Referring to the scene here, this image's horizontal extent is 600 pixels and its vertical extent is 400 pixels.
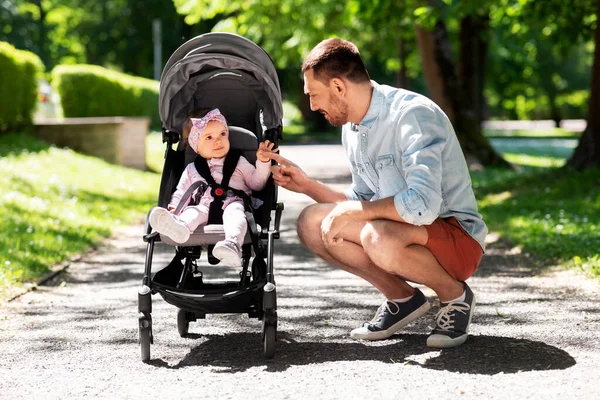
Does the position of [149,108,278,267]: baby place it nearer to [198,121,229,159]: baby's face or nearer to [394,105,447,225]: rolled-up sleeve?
[198,121,229,159]: baby's face

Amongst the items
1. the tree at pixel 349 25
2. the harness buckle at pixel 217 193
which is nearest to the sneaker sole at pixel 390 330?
the harness buckle at pixel 217 193

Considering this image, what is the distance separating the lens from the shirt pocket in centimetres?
526

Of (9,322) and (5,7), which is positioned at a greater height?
(5,7)

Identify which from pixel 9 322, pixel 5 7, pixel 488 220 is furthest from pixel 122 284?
pixel 5 7

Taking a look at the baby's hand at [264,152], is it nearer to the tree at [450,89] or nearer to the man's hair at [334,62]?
the man's hair at [334,62]

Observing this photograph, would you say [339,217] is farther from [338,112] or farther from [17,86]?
[17,86]

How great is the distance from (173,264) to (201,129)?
81cm

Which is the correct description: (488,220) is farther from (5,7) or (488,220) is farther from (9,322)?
(5,7)

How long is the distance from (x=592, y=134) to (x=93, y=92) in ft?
40.1

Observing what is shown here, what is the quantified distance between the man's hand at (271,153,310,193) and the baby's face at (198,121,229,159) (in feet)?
1.25

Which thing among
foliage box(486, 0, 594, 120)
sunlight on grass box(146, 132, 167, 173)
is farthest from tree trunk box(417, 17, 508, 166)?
sunlight on grass box(146, 132, 167, 173)

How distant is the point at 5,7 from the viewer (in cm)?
4966

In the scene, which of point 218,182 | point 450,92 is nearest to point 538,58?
point 450,92

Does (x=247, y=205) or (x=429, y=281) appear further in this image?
(x=247, y=205)
